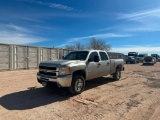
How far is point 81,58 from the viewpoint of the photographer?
8.19 m

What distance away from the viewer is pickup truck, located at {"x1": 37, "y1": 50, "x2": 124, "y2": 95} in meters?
6.63

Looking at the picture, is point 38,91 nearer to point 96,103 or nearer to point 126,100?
point 96,103

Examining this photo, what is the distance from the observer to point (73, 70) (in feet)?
22.6

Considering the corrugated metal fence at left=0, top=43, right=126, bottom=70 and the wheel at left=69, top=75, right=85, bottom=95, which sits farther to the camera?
the corrugated metal fence at left=0, top=43, right=126, bottom=70

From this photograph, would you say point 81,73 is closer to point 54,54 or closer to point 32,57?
point 32,57

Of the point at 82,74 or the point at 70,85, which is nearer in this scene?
the point at 70,85

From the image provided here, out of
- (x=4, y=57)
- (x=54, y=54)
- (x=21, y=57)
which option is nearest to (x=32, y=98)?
(x=4, y=57)

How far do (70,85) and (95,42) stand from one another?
6611 cm

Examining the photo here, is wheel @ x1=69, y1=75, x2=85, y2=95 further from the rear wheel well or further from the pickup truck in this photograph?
the rear wheel well

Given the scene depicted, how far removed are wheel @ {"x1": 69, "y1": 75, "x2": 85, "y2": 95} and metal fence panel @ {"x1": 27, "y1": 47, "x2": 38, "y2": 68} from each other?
12.3m

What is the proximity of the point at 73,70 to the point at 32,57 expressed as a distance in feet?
42.4

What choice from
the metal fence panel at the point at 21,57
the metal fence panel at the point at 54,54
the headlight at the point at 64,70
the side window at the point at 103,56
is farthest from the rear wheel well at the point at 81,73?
the metal fence panel at the point at 54,54

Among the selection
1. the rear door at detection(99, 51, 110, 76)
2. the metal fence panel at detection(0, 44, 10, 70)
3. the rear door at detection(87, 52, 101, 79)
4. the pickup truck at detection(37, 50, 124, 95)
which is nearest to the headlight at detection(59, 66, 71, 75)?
the pickup truck at detection(37, 50, 124, 95)

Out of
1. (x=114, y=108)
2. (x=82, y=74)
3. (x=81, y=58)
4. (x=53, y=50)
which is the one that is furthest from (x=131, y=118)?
(x=53, y=50)
